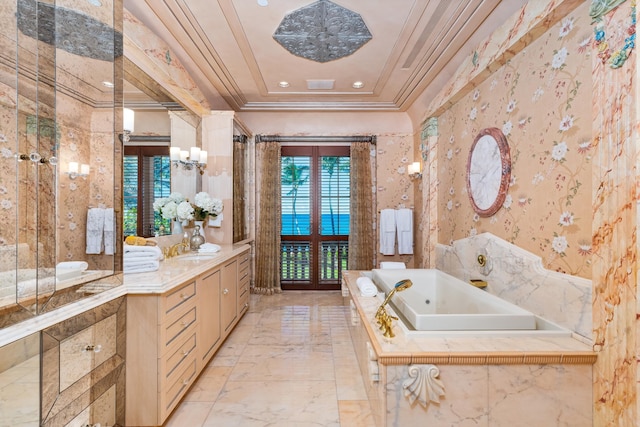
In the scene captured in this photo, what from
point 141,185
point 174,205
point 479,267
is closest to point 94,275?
point 141,185

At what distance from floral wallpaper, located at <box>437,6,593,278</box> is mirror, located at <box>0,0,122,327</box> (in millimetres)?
2326

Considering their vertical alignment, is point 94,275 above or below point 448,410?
above

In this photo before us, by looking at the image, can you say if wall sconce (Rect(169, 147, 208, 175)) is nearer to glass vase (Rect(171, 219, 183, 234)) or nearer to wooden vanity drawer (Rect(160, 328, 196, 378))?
glass vase (Rect(171, 219, 183, 234))

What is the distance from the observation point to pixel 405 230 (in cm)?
435

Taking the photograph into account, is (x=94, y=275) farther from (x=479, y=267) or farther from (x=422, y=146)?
(x=422, y=146)

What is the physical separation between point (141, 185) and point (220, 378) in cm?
155

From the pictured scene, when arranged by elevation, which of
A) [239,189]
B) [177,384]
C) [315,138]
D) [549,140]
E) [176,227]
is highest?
[315,138]

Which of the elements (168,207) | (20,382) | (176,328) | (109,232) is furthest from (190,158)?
(20,382)

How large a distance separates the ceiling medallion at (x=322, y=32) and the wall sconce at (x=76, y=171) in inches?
70.1

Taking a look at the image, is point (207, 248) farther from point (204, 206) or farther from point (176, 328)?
point (176, 328)

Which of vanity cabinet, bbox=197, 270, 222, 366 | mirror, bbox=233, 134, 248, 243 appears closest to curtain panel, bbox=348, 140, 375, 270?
mirror, bbox=233, 134, 248, 243

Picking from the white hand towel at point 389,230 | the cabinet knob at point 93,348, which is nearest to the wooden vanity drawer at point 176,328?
the cabinet knob at point 93,348

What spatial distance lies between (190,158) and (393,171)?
9.01 ft

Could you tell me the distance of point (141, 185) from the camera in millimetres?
2453
